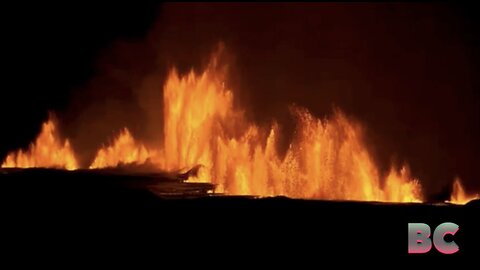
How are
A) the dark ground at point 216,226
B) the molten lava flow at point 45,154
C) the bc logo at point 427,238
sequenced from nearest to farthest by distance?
the bc logo at point 427,238
the dark ground at point 216,226
the molten lava flow at point 45,154

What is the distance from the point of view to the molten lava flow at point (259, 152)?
33969mm

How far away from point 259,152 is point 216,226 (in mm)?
14601

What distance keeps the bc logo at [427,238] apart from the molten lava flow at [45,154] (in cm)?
3146

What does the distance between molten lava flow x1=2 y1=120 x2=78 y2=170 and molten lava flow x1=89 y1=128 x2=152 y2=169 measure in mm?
2315

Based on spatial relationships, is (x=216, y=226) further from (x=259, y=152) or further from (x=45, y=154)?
(x=45, y=154)

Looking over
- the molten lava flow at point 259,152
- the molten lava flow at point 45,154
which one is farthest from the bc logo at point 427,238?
the molten lava flow at point 45,154

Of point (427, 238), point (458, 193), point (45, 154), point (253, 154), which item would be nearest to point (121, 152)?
point (45, 154)

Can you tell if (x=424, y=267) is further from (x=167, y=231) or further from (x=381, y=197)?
(x=381, y=197)

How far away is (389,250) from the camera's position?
72.4ft

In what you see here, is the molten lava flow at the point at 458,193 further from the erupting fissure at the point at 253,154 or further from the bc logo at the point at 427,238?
the bc logo at the point at 427,238

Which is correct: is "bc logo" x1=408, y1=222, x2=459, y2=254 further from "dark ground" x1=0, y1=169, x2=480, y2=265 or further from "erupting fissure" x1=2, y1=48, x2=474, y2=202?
"erupting fissure" x1=2, y1=48, x2=474, y2=202

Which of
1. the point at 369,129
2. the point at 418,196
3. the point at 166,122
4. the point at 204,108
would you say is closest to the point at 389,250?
the point at 418,196

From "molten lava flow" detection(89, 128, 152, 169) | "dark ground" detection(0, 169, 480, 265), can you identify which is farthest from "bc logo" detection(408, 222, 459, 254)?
"molten lava flow" detection(89, 128, 152, 169)

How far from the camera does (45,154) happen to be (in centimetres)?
5075
